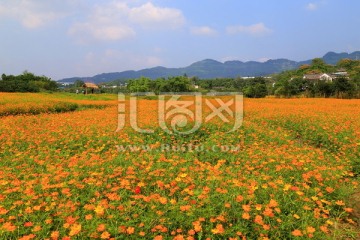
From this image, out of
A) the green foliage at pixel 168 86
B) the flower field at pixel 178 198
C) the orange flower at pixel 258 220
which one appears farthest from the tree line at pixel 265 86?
the orange flower at pixel 258 220

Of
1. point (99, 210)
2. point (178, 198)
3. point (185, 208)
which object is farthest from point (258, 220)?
point (99, 210)

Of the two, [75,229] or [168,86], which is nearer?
[75,229]

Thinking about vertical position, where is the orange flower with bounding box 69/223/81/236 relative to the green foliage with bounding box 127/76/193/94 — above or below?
below

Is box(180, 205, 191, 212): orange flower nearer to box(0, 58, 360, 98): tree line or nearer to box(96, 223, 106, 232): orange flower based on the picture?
box(96, 223, 106, 232): orange flower

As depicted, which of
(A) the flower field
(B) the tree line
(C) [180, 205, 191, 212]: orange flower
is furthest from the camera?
(B) the tree line

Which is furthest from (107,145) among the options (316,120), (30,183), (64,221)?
(316,120)

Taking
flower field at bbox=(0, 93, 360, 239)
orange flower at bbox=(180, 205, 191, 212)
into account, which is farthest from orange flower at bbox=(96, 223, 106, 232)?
orange flower at bbox=(180, 205, 191, 212)

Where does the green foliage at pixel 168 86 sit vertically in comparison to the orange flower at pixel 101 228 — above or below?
above

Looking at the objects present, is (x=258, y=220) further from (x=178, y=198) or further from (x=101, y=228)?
(x=101, y=228)

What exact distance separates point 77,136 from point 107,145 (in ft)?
3.82

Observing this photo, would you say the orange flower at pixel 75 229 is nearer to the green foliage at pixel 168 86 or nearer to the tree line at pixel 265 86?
the tree line at pixel 265 86

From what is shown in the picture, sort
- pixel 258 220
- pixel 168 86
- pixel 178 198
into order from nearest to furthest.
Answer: pixel 258 220 → pixel 178 198 → pixel 168 86

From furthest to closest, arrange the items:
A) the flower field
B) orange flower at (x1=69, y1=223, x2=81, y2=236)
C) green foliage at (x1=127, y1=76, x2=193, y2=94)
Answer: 1. green foliage at (x1=127, y1=76, x2=193, y2=94)
2. the flower field
3. orange flower at (x1=69, y1=223, x2=81, y2=236)

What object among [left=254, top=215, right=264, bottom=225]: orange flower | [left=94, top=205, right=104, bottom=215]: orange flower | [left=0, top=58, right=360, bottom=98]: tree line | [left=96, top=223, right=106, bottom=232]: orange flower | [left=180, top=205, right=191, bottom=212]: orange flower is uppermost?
[left=0, top=58, right=360, bottom=98]: tree line
